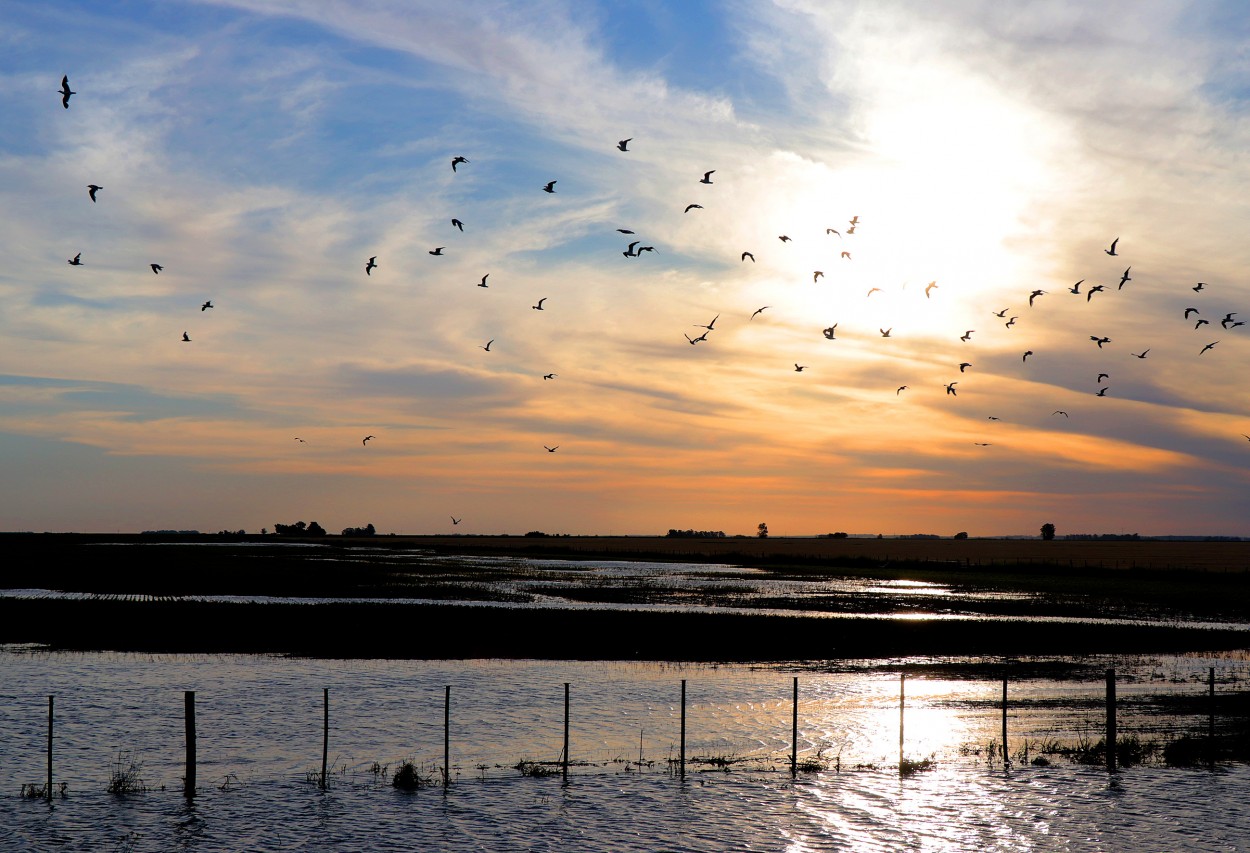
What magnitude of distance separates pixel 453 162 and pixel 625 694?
22.4 m

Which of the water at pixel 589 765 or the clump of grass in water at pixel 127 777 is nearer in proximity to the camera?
the water at pixel 589 765

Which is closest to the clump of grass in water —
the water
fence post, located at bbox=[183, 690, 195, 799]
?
the water

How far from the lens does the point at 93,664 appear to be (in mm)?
46656

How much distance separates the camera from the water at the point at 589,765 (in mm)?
24234

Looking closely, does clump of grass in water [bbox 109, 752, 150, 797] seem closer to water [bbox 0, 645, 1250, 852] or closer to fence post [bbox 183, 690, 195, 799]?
water [bbox 0, 645, 1250, 852]

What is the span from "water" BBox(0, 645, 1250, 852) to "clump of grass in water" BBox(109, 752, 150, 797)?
137 millimetres

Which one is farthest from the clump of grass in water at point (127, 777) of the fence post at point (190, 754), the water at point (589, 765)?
the fence post at point (190, 754)

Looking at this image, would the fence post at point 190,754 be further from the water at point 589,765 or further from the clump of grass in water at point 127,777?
the clump of grass in water at point 127,777

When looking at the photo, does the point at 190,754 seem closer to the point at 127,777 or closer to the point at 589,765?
the point at 127,777

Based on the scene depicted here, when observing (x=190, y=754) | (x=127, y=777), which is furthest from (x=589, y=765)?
(x=127, y=777)

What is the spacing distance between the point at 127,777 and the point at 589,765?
12174mm

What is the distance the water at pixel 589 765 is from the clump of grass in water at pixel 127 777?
137 millimetres

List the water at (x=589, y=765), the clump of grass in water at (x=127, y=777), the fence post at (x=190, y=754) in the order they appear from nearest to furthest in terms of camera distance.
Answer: the water at (x=589, y=765) < the fence post at (x=190, y=754) < the clump of grass in water at (x=127, y=777)

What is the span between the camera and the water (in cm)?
2423
